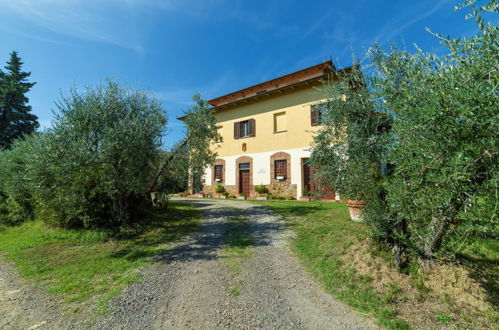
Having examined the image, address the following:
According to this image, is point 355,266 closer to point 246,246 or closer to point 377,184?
point 377,184

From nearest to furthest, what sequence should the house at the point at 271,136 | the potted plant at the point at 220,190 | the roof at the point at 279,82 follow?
the house at the point at 271,136, the roof at the point at 279,82, the potted plant at the point at 220,190

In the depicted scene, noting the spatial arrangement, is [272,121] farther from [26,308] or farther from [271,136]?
[26,308]

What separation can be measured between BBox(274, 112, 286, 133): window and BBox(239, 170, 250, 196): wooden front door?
3.81 metres

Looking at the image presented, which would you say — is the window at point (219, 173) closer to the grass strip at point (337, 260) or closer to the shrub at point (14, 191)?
the grass strip at point (337, 260)

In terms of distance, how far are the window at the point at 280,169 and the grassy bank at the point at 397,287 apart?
29.7 ft

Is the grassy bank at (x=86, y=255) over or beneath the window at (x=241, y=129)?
beneath

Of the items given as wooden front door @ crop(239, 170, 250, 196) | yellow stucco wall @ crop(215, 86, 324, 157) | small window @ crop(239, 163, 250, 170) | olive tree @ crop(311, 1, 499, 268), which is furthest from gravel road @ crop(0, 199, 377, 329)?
small window @ crop(239, 163, 250, 170)

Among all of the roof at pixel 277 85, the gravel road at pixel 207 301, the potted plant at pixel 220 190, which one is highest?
the roof at pixel 277 85

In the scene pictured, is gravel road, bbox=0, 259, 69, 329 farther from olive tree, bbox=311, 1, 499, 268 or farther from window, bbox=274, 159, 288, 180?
window, bbox=274, 159, 288, 180

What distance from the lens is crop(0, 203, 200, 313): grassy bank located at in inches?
140

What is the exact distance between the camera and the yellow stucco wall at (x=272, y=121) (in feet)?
43.6

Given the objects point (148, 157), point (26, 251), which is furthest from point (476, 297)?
point (26, 251)

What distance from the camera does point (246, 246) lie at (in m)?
5.32

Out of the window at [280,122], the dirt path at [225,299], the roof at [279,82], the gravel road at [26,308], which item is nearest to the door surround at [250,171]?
the window at [280,122]
